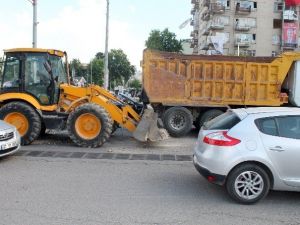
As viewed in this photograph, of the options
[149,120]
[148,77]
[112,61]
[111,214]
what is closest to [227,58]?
[148,77]

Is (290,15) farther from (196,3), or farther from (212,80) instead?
(212,80)

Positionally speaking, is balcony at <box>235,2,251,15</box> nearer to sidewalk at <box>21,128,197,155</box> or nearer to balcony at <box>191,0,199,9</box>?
balcony at <box>191,0,199,9</box>

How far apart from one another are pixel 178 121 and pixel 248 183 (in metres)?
8.02

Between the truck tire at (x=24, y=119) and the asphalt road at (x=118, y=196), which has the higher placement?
the truck tire at (x=24, y=119)

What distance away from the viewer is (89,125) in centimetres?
1133

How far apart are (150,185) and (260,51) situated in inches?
2592

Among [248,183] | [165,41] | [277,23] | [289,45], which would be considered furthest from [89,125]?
[165,41]

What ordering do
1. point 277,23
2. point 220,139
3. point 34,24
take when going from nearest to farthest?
point 220,139 < point 34,24 < point 277,23

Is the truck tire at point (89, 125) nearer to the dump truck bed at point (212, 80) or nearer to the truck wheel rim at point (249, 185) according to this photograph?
the dump truck bed at point (212, 80)

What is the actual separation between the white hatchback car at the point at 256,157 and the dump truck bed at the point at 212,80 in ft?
25.8

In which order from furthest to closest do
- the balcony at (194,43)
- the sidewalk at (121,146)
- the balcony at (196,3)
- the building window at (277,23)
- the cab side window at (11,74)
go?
1. the balcony at (194,43)
2. the balcony at (196,3)
3. the building window at (277,23)
4. the cab side window at (11,74)
5. the sidewalk at (121,146)

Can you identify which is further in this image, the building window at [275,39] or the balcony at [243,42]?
the building window at [275,39]

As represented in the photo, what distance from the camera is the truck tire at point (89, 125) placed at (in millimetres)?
11227

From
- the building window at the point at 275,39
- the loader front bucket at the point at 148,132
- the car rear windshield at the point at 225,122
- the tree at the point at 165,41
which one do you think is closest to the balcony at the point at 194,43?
the tree at the point at 165,41
